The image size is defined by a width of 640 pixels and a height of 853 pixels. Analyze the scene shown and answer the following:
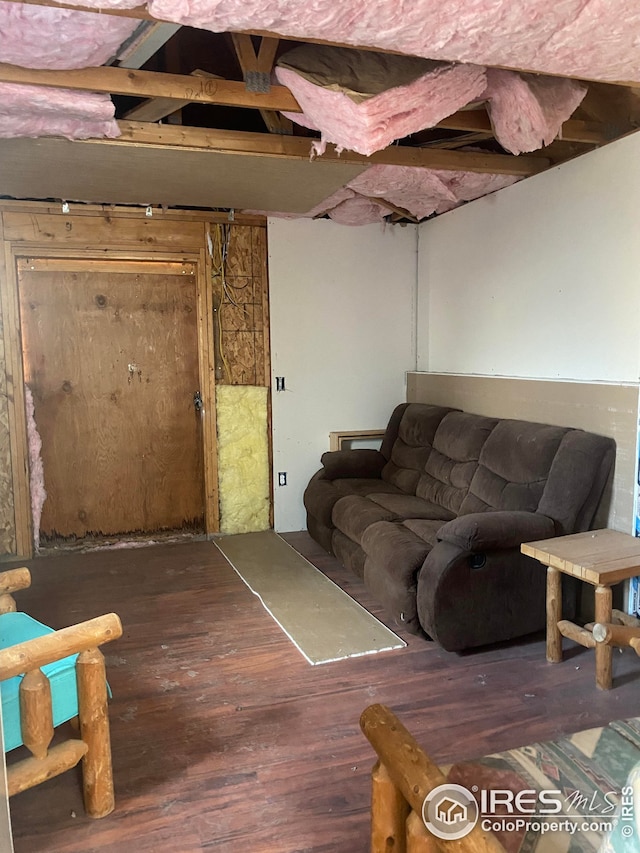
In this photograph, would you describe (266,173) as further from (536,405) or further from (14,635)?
(14,635)

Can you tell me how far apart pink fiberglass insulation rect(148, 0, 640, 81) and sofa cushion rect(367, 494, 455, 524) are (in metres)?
2.26

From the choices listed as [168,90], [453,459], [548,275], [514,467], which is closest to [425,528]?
[514,467]

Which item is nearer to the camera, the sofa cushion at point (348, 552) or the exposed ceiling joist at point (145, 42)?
the exposed ceiling joist at point (145, 42)

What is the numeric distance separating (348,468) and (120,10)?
10.5ft

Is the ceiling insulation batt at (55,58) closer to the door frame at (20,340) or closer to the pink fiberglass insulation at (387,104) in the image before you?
the pink fiberglass insulation at (387,104)

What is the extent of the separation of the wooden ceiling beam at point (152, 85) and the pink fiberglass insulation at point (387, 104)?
0.13 metres

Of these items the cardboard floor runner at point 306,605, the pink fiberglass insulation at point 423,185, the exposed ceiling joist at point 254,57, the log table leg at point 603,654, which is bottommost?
the cardboard floor runner at point 306,605

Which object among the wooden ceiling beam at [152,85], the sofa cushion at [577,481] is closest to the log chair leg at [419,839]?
the sofa cushion at [577,481]

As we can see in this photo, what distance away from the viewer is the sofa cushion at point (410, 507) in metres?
3.54

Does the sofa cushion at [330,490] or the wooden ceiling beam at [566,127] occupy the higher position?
the wooden ceiling beam at [566,127]

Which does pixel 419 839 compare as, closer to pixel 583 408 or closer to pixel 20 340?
pixel 583 408

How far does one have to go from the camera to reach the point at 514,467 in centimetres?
321

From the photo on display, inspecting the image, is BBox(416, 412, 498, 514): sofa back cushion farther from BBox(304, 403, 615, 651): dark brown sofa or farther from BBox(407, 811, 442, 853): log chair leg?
BBox(407, 811, 442, 853): log chair leg

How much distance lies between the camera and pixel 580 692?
8.11 feet
